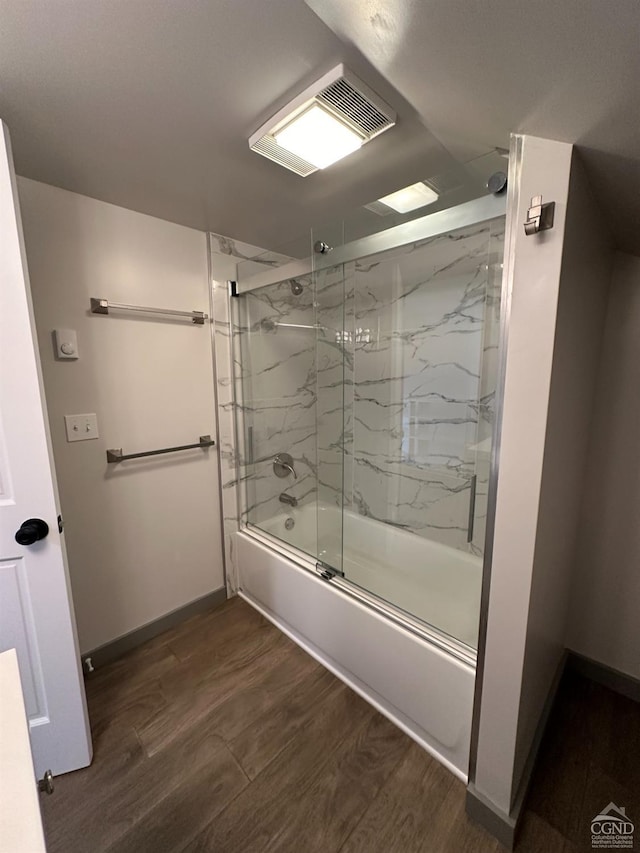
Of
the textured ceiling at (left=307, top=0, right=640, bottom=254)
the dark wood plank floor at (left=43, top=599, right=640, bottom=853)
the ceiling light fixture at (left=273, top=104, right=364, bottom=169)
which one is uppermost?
Result: the ceiling light fixture at (left=273, top=104, right=364, bottom=169)

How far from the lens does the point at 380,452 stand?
2387mm

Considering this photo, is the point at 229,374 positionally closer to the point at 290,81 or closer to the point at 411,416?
the point at 411,416

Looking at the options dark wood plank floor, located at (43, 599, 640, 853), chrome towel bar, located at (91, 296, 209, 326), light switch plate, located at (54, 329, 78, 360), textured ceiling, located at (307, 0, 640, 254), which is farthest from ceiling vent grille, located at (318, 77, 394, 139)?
dark wood plank floor, located at (43, 599, 640, 853)

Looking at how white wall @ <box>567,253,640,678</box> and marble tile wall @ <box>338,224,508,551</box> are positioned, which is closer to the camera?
white wall @ <box>567,253,640,678</box>

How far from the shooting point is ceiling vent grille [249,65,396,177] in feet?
3.05

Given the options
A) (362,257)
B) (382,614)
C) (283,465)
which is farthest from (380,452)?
(362,257)

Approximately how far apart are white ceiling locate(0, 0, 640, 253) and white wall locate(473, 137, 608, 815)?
121 mm

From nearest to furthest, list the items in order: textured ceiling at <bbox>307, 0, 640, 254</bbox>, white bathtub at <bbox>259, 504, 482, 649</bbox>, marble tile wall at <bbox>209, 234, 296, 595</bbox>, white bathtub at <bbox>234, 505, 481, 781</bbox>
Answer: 1. textured ceiling at <bbox>307, 0, 640, 254</bbox>
2. white bathtub at <bbox>234, 505, 481, 781</bbox>
3. white bathtub at <bbox>259, 504, 482, 649</bbox>
4. marble tile wall at <bbox>209, 234, 296, 595</bbox>

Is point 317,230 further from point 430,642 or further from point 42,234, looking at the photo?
point 430,642

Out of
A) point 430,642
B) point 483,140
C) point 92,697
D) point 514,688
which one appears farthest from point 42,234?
point 514,688

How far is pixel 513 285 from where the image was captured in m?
0.90

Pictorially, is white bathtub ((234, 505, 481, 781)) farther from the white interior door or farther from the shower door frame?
the white interior door

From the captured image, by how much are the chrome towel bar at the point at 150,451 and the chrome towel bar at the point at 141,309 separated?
663 mm

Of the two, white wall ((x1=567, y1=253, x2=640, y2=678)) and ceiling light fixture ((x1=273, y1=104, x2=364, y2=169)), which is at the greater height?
ceiling light fixture ((x1=273, y1=104, x2=364, y2=169))
